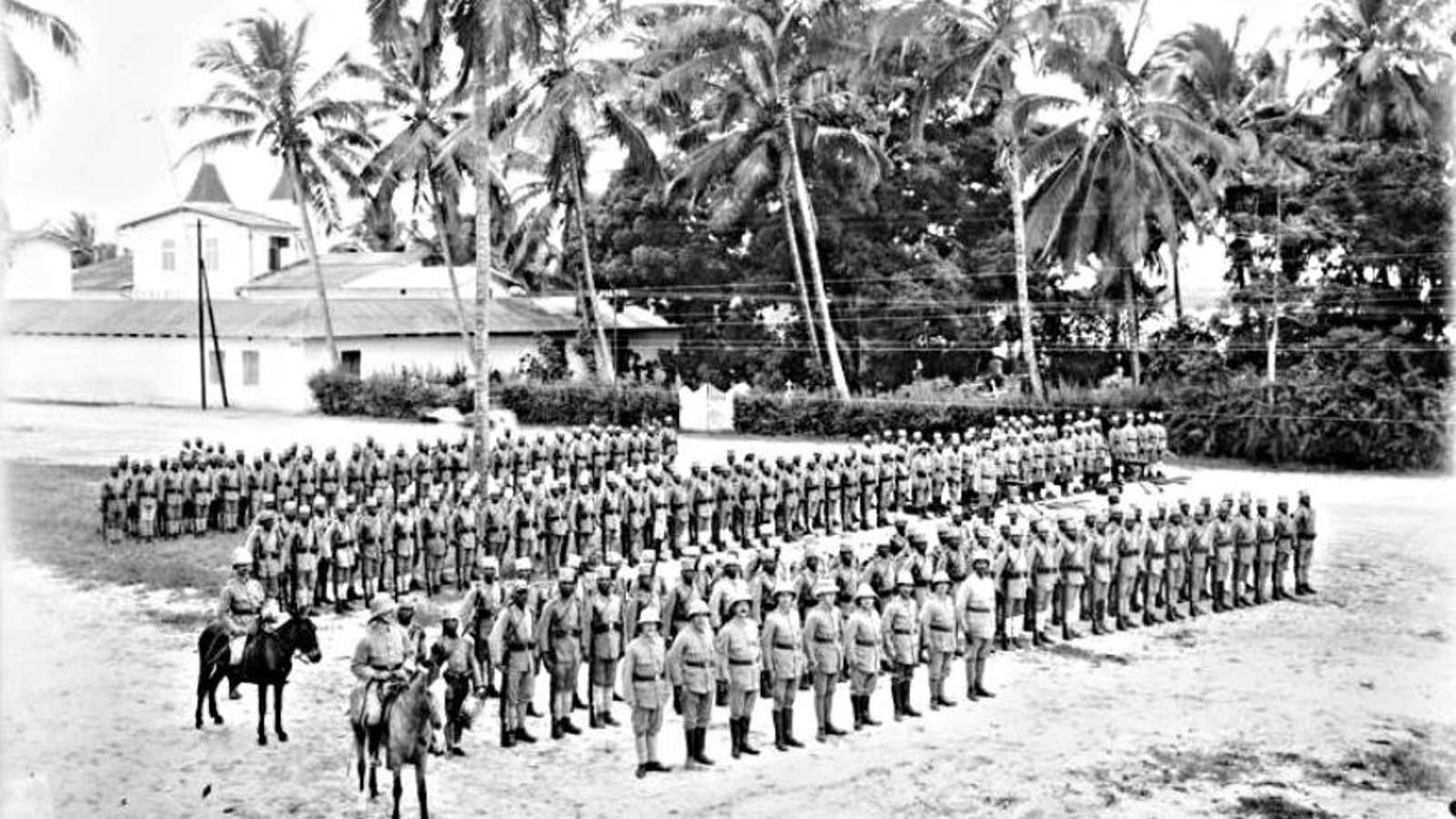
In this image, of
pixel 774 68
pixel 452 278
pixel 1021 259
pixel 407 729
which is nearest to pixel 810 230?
pixel 774 68

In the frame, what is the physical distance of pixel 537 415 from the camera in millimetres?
32656

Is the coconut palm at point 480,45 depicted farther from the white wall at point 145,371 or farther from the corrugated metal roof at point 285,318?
the white wall at point 145,371

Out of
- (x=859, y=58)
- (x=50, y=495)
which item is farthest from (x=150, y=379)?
(x=859, y=58)

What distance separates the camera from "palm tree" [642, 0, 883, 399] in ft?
89.7

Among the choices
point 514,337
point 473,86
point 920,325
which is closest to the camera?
point 473,86

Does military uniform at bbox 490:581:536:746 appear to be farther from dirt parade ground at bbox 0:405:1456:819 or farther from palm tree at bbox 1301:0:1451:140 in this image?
palm tree at bbox 1301:0:1451:140

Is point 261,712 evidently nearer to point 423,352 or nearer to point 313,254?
point 313,254

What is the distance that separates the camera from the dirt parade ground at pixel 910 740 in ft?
27.7

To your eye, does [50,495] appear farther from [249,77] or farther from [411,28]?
[249,77]

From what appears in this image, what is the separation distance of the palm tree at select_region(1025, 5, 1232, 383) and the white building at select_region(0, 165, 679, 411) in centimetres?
1281

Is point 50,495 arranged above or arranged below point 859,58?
below

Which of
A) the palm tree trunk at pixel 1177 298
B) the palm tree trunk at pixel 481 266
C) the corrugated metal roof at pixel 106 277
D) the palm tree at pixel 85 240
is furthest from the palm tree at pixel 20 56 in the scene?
the palm tree at pixel 85 240

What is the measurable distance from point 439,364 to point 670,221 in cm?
734

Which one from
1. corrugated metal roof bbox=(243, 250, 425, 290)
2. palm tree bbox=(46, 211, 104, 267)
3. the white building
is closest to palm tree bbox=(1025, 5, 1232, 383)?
the white building
